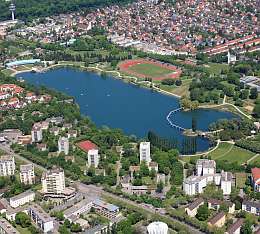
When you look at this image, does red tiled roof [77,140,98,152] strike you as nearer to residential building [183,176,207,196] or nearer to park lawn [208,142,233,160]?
park lawn [208,142,233,160]

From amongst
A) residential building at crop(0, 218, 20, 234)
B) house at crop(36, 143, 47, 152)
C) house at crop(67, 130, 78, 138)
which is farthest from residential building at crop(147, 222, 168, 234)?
house at crop(67, 130, 78, 138)

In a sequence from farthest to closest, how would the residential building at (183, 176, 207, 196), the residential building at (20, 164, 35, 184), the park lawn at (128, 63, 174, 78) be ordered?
the park lawn at (128, 63, 174, 78) < the residential building at (20, 164, 35, 184) < the residential building at (183, 176, 207, 196)

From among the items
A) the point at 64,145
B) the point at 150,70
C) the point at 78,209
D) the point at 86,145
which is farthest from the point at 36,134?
the point at 150,70

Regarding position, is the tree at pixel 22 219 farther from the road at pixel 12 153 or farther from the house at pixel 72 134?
the house at pixel 72 134

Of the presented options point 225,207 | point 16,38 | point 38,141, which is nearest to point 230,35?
point 16,38

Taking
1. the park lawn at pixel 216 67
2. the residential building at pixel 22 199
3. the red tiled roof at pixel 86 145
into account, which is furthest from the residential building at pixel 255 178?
the park lawn at pixel 216 67

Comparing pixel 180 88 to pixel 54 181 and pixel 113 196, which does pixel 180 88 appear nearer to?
pixel 113 196
